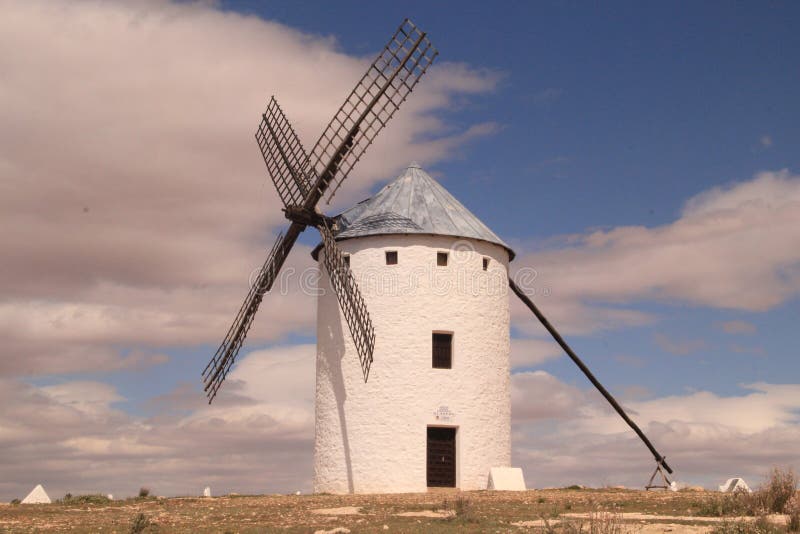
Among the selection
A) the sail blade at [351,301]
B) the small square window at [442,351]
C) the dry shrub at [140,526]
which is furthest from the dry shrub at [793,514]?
the sail blade at [351,301]

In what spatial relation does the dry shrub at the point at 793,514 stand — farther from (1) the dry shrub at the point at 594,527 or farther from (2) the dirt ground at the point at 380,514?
(1) the dry shrub at the point at 594,527

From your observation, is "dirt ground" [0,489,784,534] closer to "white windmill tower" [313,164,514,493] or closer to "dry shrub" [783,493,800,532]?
"dry shrub" [783,493,800,532]

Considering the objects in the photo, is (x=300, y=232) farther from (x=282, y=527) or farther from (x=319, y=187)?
(x=282, y=527)

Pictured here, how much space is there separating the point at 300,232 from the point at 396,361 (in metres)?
5.10

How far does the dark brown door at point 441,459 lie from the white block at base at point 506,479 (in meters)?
1.07

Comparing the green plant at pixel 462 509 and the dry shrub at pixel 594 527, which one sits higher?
the green plant at pixel 462 509

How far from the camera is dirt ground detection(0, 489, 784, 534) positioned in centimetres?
1534

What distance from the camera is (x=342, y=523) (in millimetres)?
15969

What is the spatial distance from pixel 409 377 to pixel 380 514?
325 inches

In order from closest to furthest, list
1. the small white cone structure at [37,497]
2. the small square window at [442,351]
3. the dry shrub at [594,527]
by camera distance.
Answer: the dry shrub at [594,527] < the small white cone structure at [37,497] < the small square window at [442,351]

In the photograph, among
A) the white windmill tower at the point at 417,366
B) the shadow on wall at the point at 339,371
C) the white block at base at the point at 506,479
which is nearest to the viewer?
the white block at base at the point at 506,479

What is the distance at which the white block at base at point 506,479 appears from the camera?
25.4 m

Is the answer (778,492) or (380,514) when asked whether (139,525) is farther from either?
(778,492)

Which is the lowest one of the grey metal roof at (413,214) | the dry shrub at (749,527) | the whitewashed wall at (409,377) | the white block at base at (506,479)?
the dry shrub at (749,527)
